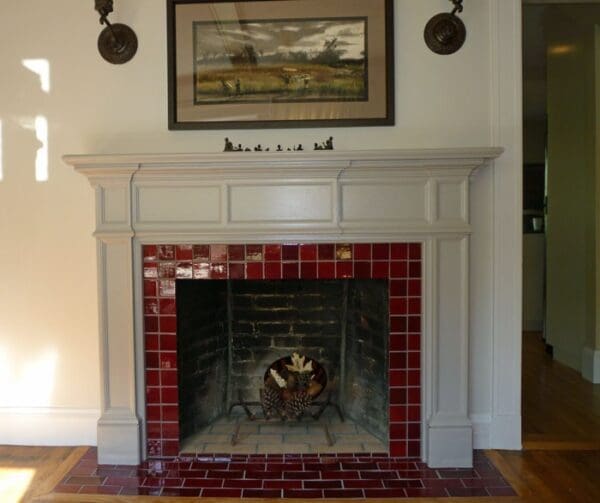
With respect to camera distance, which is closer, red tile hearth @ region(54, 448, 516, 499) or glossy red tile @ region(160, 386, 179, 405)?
red tile hearth @ region(54, 448, 516, 499)

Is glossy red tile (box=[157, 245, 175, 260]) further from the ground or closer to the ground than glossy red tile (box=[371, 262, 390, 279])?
further from the ground

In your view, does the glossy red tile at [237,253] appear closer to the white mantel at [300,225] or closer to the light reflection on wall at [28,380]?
the white mantel at [300,225]

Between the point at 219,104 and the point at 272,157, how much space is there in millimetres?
483

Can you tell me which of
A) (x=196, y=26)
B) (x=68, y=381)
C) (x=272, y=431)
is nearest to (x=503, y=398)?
(x=272, y=431)

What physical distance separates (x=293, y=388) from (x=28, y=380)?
1.30 meters

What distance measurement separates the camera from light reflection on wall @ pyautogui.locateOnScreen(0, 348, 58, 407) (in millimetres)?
2803

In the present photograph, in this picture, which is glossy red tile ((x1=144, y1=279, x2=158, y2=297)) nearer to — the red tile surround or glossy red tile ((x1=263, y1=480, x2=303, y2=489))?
the red tile surround

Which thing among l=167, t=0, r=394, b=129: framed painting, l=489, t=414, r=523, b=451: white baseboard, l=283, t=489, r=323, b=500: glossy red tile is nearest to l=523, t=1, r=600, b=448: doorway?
l=489, t=414, r=523, b=451: white baseboard

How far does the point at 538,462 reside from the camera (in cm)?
259

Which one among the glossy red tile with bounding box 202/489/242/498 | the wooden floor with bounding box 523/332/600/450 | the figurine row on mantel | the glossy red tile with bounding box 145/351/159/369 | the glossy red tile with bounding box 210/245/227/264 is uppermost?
the figurine row on mantel

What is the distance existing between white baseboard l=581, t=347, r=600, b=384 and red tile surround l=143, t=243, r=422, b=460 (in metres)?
1.90

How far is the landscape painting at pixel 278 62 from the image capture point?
8.91ft

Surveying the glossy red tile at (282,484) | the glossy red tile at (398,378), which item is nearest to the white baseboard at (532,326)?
the glossy red tile at (398,378)

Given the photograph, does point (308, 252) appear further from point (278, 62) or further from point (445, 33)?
point (445, 33)
